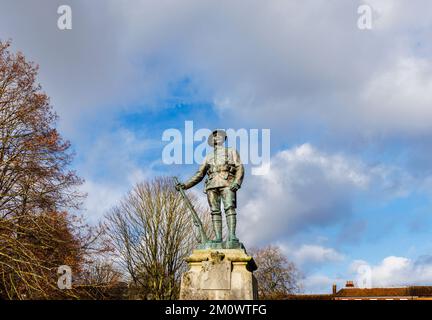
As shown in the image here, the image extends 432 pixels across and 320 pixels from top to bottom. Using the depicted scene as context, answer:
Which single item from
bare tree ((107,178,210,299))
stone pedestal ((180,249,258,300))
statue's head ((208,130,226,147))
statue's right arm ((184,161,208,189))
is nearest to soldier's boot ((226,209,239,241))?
stone pedestal ((180,249,258,300))

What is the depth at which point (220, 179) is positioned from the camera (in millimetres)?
9914

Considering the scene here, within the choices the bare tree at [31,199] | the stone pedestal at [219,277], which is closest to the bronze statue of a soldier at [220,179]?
the stone pedestal at [219,277]

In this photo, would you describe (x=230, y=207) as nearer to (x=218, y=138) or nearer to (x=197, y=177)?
(x=197, y=177)

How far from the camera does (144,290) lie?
1097 inches

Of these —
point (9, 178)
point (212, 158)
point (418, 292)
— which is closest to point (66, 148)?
point (9, 178)

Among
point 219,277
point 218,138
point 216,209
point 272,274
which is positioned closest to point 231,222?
point 216,209

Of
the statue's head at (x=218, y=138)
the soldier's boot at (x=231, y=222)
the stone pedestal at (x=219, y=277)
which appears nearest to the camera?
the stone pedestal at (x=219, y=277)

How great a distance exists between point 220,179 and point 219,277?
2.13 meters

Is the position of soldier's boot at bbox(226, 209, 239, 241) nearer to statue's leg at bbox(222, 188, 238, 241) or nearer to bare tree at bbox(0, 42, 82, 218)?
statue's leg at bbox(222, 188, 238, 241)

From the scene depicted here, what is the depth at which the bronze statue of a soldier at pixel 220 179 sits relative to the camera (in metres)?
9.76

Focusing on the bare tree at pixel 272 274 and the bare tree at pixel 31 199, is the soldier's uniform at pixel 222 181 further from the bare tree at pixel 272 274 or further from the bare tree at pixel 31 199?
the bare tree at pixel 272 274

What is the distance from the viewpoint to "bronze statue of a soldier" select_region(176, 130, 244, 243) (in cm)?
976
